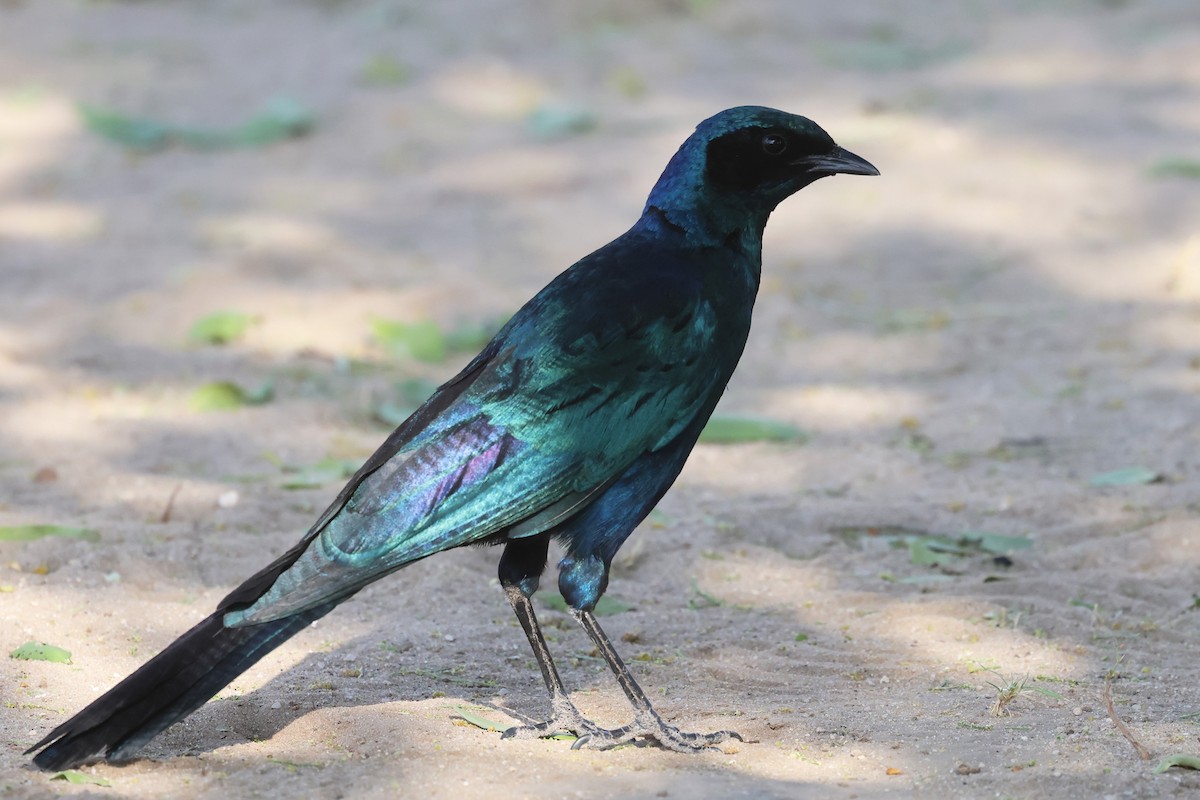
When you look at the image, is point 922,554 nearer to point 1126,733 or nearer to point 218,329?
point 1126,733

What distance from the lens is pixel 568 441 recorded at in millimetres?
3463

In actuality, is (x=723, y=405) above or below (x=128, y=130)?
below

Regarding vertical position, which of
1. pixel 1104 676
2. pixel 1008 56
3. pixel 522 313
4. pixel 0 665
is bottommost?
pixel 0 665

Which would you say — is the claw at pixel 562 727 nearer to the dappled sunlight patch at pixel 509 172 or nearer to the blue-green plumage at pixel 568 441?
the blue-green plumage at pixel 568 441

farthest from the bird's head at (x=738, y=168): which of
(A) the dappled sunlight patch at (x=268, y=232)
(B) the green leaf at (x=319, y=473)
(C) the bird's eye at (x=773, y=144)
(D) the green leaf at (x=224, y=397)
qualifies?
(A) the dappled sunlight patch at (x=268, y=232)

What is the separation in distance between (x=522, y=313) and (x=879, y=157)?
520 centimetres

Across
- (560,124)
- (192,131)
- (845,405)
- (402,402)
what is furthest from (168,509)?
(192,131)

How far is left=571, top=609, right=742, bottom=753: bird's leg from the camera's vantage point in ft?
11.2

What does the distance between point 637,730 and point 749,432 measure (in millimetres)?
2766

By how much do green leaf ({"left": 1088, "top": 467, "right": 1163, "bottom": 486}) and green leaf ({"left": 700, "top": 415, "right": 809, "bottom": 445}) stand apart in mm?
1139

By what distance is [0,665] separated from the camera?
3.77 metres

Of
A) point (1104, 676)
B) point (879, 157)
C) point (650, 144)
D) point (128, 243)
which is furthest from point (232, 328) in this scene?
point (1104, 676)

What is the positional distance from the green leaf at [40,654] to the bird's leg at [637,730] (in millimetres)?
1258

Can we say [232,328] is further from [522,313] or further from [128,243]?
[522,313]
